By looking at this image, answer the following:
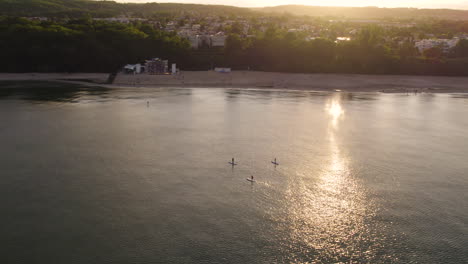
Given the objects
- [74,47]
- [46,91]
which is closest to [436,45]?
[74,47]

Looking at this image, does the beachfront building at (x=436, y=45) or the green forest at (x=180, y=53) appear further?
the beachfront building at (x=436, y=45)

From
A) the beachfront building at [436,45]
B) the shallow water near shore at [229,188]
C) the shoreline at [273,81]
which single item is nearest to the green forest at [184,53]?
the shoreline at [273,81]

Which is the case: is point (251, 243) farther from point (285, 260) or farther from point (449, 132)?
point (449, 132)

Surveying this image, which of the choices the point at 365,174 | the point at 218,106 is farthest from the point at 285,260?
the point at 218,106

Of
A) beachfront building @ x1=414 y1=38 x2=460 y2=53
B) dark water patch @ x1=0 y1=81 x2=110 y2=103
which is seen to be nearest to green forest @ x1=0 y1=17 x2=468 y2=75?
dark water patch @ x1=0 y1=81 x2=110 y2=103

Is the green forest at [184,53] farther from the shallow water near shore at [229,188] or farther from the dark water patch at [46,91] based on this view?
the shallow water near shore at [229,188]

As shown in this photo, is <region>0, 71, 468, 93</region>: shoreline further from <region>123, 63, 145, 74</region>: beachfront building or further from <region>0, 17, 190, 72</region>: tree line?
<region>123, 63, 145, 74</region>: beachfront building
